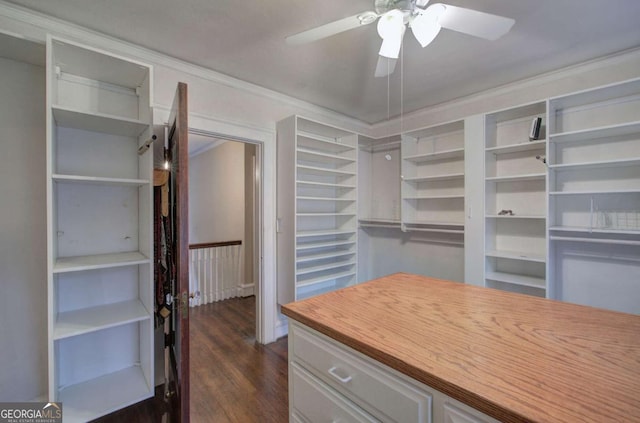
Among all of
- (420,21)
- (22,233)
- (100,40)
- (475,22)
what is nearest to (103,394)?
(22,233)

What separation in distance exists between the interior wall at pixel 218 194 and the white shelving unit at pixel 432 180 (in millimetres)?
2532

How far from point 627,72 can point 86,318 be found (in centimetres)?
429

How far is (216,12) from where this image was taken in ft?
5.60

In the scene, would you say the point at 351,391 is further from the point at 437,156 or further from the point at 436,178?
the point at 437,156

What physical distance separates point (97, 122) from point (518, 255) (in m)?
3.38

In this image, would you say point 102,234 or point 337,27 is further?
point 102,234

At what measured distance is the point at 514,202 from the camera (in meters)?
2.68

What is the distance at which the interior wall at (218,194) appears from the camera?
448cm

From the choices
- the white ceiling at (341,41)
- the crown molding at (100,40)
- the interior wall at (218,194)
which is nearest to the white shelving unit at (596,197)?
the white ceiling at (341,41)

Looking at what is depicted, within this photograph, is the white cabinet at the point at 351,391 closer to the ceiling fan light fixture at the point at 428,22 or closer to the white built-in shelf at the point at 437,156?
the ceiling fan light fixture at the point at 428,22

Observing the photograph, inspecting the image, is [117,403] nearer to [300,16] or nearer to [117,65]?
[117,65]

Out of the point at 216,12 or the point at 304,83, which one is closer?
the point at 216,12

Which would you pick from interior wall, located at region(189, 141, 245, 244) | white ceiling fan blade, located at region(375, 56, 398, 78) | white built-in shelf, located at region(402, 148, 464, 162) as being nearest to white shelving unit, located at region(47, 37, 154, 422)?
white ceiling fan blade, located at region(375, 56, 398, 78)

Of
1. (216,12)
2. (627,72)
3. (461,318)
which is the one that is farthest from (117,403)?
(627,72)
